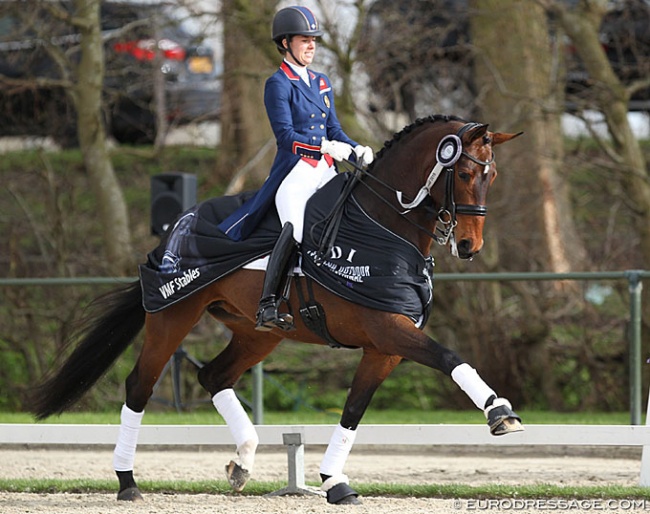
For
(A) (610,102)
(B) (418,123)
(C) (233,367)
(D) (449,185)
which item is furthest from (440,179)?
(A) (610,102)

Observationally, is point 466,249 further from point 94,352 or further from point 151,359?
point 94,352

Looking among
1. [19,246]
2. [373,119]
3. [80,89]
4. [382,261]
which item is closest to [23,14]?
[80,89]

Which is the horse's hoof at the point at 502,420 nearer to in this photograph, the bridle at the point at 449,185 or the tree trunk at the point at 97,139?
the bridle at the point at 449,185

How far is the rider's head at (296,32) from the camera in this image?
6.30 meters

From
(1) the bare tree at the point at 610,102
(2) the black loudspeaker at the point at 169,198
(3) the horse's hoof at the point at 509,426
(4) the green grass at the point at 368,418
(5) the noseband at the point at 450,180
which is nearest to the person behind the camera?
(3) the horse's hoof at the point at 509,426

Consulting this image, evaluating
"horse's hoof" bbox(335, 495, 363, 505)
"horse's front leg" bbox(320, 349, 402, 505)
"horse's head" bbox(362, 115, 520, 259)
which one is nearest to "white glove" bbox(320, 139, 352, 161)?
"horse's head" bbox(362, 115, 520, 259)

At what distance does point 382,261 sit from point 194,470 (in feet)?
9.67

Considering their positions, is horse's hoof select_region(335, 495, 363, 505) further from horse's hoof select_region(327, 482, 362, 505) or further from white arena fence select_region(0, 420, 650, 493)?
white arena fence select_region(0, 420, 650, 493)

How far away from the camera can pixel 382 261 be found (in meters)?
5.86

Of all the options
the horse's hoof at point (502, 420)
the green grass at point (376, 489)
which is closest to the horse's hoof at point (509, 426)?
the horse's hoof at point (502, 420)

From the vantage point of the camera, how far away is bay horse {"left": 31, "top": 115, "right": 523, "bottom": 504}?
5.68m

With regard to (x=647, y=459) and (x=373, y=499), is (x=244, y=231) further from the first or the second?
(x=647, y=459)

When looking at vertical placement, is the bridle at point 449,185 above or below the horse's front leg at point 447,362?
above

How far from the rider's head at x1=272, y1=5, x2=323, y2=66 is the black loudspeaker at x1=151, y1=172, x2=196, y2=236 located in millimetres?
4260
